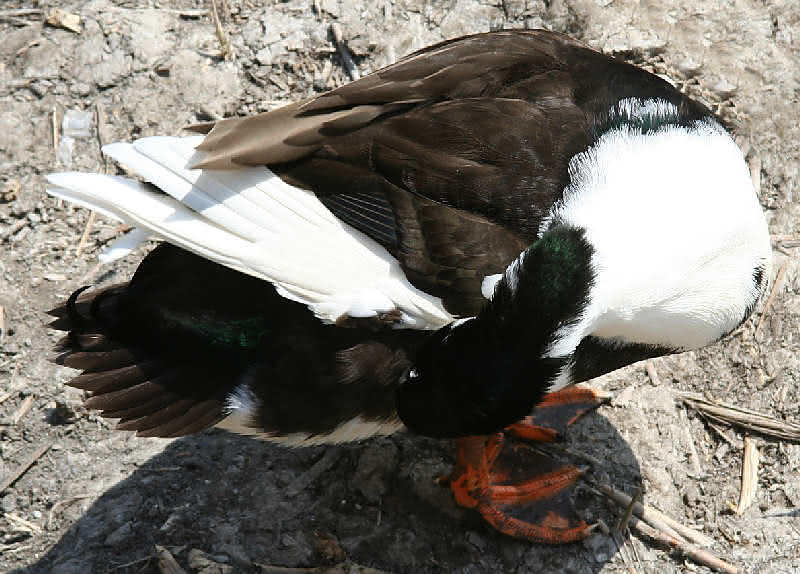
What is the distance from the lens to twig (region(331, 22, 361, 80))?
13.2 feet

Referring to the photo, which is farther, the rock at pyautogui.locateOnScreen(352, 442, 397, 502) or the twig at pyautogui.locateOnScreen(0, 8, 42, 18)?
the twig at pyautogui.locateOnScreen(0, 8, 42, 18)

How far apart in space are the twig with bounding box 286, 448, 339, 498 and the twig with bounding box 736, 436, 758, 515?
1.39m

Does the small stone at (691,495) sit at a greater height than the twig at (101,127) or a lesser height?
lesser

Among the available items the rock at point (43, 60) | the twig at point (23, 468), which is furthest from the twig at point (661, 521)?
the rock at point (43, 60)

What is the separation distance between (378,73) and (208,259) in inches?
31.8

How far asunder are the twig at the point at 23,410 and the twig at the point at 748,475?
2.46m

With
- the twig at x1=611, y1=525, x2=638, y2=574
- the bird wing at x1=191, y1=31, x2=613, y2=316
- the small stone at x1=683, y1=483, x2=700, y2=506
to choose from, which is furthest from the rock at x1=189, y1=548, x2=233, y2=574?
the small stone at x1=683, y1=483, x2=700, y2=506

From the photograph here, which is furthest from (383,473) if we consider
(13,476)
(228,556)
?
(13,476)

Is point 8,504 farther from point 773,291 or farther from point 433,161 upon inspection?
point 773,291

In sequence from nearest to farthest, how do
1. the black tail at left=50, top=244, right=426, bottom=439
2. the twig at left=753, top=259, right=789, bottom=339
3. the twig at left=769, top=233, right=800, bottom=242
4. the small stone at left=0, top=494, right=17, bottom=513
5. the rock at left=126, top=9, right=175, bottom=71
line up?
the black tail at left=50, top=244, right=426, bottom=439 < the small stone at left=0, top=494, right=17, bottom=513 < the twig at left=753, top=259, right=789, bottom=339 < the twig at left=769, top=233, right=800, bottom=242 < the rock at left=126, top=9, right=175, bottom=71

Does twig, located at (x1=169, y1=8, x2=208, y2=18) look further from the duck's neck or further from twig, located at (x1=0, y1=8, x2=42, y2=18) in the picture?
the duck's neck

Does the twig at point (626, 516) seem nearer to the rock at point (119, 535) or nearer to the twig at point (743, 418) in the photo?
the twig at point (743, 418)

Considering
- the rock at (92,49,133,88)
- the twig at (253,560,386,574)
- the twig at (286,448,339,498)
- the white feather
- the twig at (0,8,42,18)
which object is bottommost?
the twig at (253,560,386,574)

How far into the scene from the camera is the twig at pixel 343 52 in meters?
4.01
